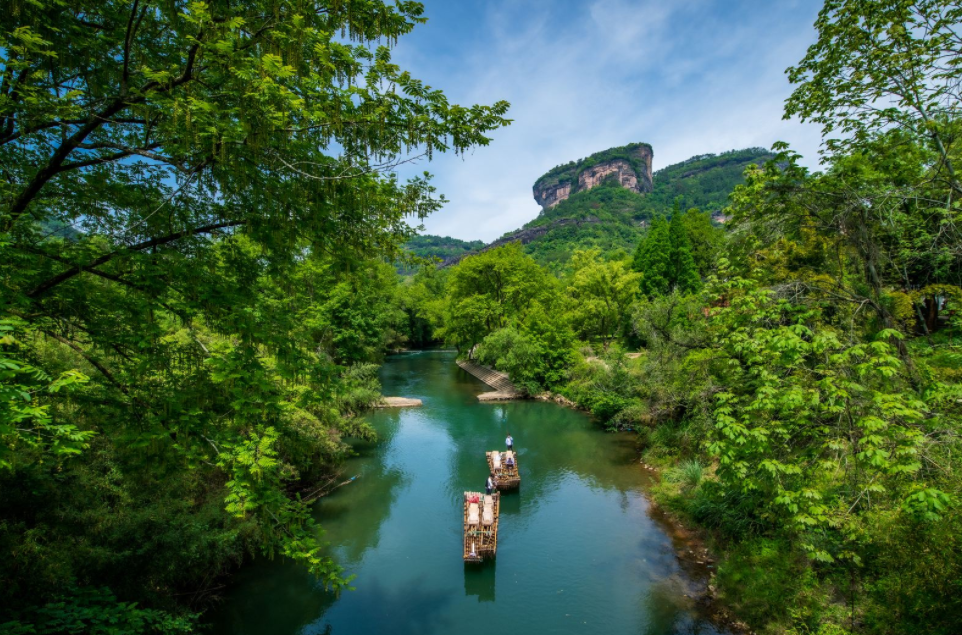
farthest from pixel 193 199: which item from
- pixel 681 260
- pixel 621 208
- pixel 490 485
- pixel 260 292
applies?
pixel 621 208

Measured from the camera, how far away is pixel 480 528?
1355cm

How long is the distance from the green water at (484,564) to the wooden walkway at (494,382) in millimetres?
9211

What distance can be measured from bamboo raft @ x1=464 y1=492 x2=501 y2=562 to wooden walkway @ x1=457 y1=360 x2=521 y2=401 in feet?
54.4

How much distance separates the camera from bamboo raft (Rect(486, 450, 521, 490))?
1713 centimetres

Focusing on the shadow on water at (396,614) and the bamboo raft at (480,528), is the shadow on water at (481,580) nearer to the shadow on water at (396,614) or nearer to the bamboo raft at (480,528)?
the bamboo raft at (480,528)

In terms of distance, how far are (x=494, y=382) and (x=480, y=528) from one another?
72.0 feet

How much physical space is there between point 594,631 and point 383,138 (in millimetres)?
10994

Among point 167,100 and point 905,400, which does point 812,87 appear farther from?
point 167,100

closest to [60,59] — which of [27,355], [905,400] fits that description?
[27,355]

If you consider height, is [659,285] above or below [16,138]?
above

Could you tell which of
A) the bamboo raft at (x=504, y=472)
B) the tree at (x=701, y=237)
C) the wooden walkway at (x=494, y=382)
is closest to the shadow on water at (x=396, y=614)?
the bamboo raft at (x=504, y=472)

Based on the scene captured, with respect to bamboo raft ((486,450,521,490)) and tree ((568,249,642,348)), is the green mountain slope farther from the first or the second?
bamboo raft ((486,450,521,490))

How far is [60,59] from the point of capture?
15.6 feet

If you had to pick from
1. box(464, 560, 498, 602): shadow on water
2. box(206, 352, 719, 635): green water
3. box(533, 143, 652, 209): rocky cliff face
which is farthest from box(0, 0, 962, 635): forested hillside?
box(533, 143, 652, 209): rocky cliff face
